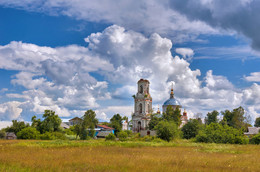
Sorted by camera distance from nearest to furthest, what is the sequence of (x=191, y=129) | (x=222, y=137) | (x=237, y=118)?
1. (x=222, y=137)
2. (x=191, y=129)
3. (x=237, y=118)

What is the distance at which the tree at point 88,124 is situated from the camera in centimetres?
5610

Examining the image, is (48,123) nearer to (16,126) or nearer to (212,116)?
(16,126)

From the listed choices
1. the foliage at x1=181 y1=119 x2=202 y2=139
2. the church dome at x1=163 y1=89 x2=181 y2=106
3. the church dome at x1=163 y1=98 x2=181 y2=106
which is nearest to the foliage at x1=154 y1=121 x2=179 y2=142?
the foliage at x1=181 y1=119 x2=202 y2=139

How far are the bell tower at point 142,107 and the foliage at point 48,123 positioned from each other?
3520 centimetres

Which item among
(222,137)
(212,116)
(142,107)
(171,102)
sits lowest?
(222,137)

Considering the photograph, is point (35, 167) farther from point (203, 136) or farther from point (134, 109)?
point (134, 109)

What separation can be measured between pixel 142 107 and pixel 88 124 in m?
31.7

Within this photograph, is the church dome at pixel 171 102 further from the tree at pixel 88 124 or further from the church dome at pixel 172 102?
the tree at pixel 88 124

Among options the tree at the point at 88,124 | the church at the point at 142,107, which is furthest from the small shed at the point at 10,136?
the church at the point at 142,107

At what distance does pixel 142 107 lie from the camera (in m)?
86.2

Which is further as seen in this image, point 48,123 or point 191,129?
point 191,129

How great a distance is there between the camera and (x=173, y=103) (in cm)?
9619

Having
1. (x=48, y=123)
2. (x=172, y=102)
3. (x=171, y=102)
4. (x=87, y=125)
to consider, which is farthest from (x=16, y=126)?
(x=172, y=102)

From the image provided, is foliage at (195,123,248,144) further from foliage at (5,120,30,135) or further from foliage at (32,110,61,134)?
foliage at (5,120,30,135)
